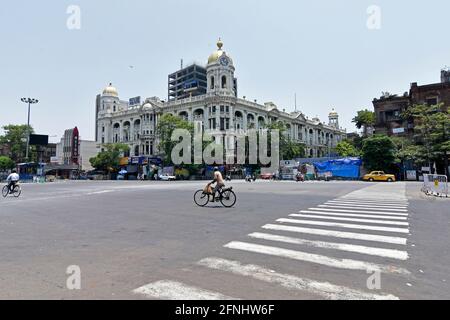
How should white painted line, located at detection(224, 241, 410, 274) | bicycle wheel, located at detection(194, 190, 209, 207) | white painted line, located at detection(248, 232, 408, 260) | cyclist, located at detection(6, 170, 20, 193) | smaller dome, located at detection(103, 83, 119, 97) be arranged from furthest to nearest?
smaller dome, located at detection(103, 83, 119, 97), cyclist, located at detection(6, 170, 20, 193), bicycle wheel, located at detection(194, 190, 209, 207), white painted line, located at detection(248, 232, 408, 260), white painted line, located at detection(224, 241, 410, 274)

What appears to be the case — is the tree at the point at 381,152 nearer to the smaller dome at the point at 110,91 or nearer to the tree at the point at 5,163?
the smaller dome at the point at 110,91

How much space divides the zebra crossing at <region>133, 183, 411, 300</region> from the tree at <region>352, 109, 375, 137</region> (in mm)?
63234

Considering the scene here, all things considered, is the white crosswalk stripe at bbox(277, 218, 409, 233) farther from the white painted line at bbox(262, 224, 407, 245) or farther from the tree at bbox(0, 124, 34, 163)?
the tree at bbox(0, 124, 34, 163)

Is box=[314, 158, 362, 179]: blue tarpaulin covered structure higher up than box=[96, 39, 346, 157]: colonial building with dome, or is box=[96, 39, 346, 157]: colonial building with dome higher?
box=[96, 39, 346, 157]: colonial building with dome

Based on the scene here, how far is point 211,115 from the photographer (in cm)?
6462

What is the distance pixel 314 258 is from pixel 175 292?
2748mm

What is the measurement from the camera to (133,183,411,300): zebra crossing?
393 cm

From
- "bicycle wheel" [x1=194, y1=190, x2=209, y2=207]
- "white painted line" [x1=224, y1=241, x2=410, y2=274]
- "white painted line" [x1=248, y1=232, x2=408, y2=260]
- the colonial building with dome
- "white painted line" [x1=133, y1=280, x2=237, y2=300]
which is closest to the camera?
A: "white painted line" [x1=133, y1=280, x2=237, y2=300]

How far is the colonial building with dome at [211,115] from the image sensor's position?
64.1 meters

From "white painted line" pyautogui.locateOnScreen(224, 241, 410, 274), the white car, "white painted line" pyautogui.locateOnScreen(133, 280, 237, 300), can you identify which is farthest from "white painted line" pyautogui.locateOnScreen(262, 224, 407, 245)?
the white car

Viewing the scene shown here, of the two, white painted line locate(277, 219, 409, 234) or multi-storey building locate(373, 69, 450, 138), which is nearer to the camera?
white painted line locate(277, 219, 409, 234)

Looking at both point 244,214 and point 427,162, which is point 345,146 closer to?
point 427,162
